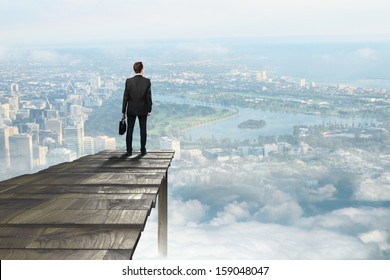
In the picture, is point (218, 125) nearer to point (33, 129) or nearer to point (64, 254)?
point (33, 129)

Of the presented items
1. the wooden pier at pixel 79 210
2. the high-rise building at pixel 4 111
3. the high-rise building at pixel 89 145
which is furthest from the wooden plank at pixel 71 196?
the high-rise building at pixel 4 111

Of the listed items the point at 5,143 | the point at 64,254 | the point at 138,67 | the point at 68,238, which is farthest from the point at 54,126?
the point at 64,254

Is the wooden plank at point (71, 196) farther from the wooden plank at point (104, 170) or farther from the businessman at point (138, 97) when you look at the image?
the businessman at point (138, 97)

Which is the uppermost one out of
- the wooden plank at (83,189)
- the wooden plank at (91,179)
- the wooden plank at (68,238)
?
the wooden plank at (68,238)

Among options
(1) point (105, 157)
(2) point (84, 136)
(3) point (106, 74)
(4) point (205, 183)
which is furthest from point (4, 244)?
(3) point (106, 74)

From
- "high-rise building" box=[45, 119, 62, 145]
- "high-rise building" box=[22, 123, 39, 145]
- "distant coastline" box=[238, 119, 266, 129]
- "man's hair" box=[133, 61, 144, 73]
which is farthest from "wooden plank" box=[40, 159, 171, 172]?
"distant coastline" box=[238, 119, 266, 129]

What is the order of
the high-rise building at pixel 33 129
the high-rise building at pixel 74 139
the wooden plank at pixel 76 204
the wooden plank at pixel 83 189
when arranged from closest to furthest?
the wooden plank at pixel 76 204 → the wooden plank at pixel 83 189 → the high-rise building at pixel 74 139 → the high-rise building at pixel 33 129
